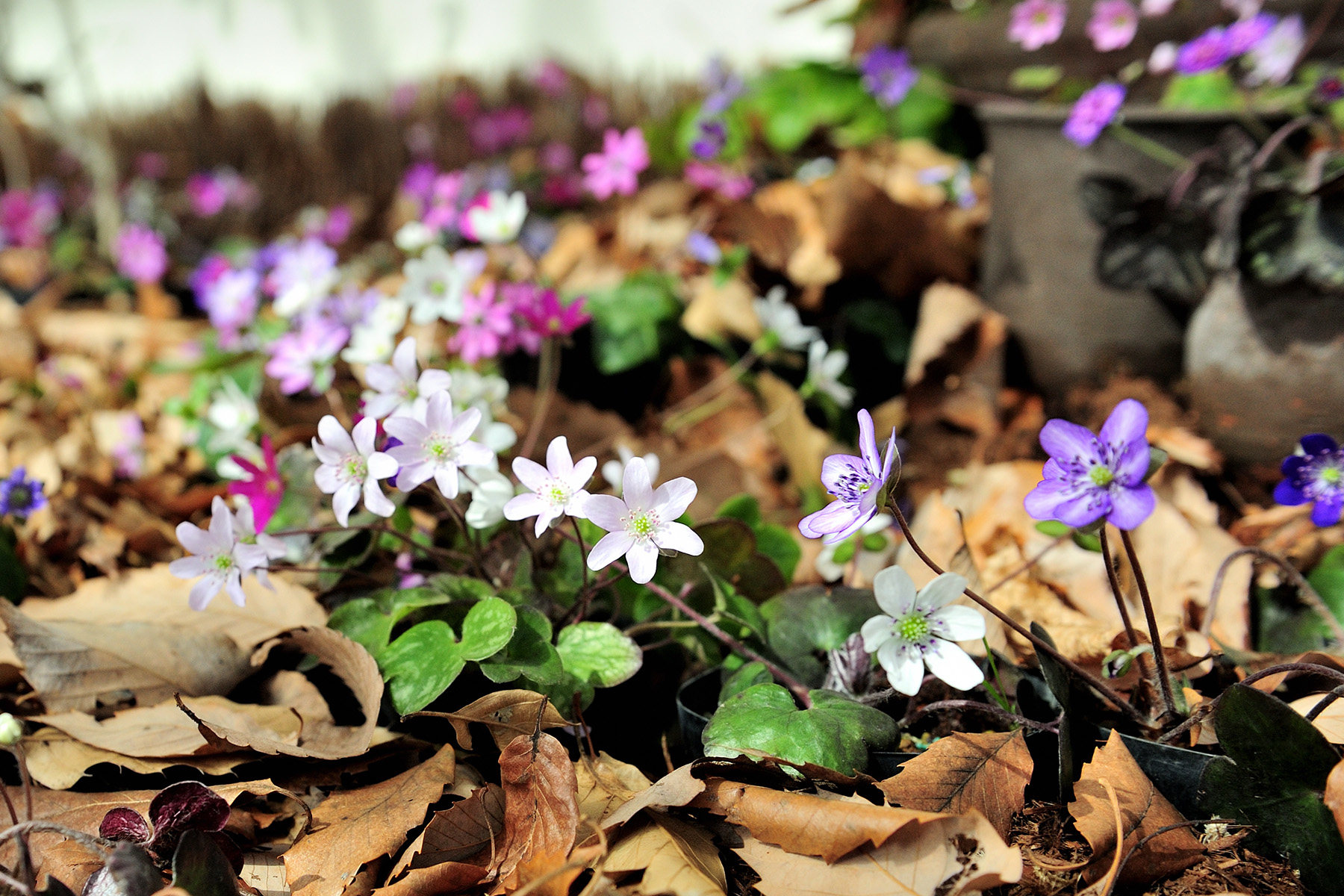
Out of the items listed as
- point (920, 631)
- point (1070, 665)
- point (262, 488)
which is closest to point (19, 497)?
point (262, 488)

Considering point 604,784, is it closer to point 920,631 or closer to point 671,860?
point 671,860

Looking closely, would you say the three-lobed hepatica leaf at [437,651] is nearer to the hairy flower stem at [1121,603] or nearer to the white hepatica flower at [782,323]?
the hairy flower stem at [1121,603]

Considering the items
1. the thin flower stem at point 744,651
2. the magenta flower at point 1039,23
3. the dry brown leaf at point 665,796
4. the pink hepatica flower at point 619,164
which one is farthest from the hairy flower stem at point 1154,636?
the magenta flower at point 1039,23

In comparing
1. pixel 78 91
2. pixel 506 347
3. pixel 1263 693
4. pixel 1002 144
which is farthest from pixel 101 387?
pixel 78 91

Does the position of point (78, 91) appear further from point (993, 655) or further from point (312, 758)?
point (993, 655)

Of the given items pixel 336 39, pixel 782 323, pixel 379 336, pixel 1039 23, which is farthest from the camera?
pixel 336 39

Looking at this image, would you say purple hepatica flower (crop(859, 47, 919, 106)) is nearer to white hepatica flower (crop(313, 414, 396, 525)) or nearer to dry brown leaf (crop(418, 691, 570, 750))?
white hepatica flower (crop(313, 414, 396, 525))

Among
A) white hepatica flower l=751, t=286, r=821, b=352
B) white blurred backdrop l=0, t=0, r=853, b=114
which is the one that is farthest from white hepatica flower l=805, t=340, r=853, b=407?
white blurred backdrop l=0, t=0, r=853, b=114
